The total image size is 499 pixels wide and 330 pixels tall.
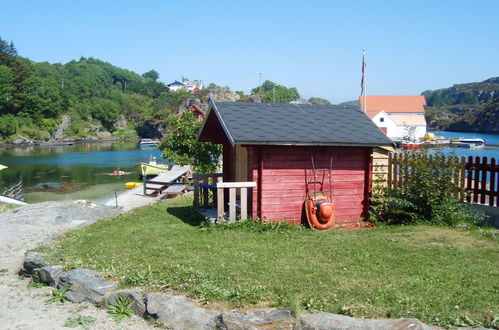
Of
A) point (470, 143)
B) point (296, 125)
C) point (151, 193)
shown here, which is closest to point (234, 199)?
point (296, 125)

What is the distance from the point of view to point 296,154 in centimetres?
1200

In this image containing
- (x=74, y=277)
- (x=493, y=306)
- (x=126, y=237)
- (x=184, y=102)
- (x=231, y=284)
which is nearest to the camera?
(x=493, y=306)

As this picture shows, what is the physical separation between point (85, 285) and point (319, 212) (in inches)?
251

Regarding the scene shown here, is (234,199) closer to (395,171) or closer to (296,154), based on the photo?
(296,154)

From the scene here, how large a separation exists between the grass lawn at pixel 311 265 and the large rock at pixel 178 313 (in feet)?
1.09

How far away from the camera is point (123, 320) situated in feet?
20.9

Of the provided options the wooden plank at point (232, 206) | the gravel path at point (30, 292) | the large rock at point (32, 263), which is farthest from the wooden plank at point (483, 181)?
the large rock at point (32, 263)

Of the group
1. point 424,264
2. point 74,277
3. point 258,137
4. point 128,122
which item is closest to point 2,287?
point 74,277

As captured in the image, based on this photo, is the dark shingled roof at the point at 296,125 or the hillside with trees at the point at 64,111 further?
the hillside with trees at the point at 64,111

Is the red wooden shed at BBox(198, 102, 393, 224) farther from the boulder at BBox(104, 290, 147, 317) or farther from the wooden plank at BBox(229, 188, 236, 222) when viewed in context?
the boulder at BBox(104, 290, 147, 317)

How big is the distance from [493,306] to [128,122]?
14771cm

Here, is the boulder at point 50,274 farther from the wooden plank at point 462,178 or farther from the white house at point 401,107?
the white house at point 401,107

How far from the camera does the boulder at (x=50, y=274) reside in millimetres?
7859

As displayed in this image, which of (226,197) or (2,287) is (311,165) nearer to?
(226,197)
